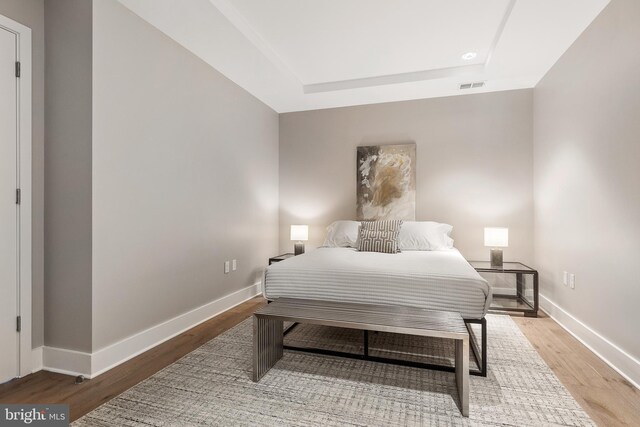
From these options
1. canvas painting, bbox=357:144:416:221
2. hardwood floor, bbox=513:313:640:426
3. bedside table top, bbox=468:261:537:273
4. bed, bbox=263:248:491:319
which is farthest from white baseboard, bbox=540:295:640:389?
canvas painting, bbox=357:144:416:221

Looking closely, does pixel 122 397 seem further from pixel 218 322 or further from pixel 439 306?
pixel 439 306

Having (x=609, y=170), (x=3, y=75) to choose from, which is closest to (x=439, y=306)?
(x=609, y=170)

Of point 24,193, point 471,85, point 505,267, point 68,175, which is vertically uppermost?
point 471,85

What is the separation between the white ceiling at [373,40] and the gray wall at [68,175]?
492 millimetres

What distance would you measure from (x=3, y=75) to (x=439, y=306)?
3121 mm

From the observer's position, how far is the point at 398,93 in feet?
13.1

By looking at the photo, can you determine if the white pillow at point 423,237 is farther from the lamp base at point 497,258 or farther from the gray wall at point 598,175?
the gray wall at point 598,175

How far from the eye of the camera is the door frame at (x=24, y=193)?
79.1 inches

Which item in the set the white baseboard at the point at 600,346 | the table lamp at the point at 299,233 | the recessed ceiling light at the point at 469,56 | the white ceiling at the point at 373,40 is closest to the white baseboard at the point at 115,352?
the table lamp at the point at 299,233

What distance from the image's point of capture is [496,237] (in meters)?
3.56

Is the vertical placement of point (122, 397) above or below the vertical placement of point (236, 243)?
below

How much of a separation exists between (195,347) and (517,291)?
349cm

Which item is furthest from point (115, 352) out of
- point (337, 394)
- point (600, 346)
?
point (600, 346)

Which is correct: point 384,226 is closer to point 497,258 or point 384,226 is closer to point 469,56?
point 497,258
